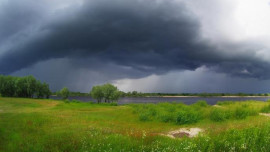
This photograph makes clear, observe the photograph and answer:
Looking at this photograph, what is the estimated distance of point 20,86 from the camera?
91.4m

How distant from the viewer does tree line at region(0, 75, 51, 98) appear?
295ft

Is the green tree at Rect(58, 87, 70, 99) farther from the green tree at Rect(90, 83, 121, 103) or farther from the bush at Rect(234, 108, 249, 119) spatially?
the bush at Rect(234, 108, 249, 119)

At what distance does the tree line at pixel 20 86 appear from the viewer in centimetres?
8981

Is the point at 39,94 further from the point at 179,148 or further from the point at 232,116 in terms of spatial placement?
the point at 179,148

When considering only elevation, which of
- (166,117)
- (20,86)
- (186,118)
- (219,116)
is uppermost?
(20,86)

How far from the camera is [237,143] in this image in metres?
9.78

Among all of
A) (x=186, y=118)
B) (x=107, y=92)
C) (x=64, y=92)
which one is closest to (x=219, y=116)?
(x=186, y=118)

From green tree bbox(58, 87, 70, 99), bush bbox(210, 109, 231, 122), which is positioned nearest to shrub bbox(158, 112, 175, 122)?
bush bbox(210, 109, 231, 122)

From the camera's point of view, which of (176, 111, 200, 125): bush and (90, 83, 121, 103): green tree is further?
(90, 83, 121, 103): green tree

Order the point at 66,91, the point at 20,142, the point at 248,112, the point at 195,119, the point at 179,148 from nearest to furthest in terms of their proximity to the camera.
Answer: the point at 179,148 < the point at 20,142 < the point at 195,119 < the point at 248,112 < the point at 66,91

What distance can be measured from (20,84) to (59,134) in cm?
9282

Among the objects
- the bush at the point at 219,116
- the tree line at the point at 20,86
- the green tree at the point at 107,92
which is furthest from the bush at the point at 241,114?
the tree line at the point at 20,86

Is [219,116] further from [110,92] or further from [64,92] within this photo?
[64,92]

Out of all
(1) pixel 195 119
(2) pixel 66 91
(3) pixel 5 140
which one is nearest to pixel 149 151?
(3) pixel 5 140
